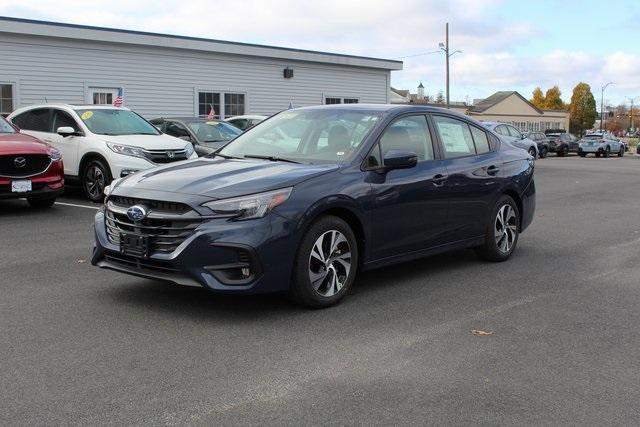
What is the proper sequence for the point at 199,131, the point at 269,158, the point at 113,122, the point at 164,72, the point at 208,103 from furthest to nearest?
the point at 208,103 < the point at 164,72 < the point at 199,131 < the point at 113,122 < the point at 269,158

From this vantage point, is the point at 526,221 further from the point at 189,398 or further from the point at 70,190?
the point at 70,190

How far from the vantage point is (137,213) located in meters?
5.18

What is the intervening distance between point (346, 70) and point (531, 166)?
67.9ft

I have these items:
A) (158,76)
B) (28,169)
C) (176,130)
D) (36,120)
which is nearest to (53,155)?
(28,169)

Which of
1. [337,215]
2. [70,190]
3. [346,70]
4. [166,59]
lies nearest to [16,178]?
[70,190]

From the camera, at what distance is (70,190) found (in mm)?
13852

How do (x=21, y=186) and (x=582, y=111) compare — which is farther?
(x=582, y=111)

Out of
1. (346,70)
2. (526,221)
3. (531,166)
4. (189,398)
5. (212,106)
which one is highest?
(346,70)

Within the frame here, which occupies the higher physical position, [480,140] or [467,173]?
[480,140]

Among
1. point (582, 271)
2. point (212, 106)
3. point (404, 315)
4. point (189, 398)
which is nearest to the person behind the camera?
point (189, 398)

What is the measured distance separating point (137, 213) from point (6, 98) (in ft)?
50.2

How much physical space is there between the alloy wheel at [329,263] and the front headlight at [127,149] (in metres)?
6.98

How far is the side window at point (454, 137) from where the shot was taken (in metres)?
6.81

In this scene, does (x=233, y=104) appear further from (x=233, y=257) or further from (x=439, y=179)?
(x=233, y=257)
